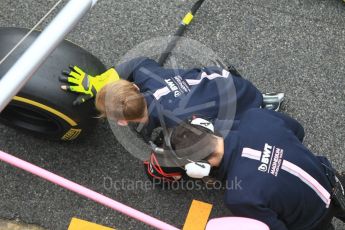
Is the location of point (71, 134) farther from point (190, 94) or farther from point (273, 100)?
point (273, 100)

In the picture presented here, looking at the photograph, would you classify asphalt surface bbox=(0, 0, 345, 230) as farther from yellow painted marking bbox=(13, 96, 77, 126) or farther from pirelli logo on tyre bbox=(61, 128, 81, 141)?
yellow painted marking bbox=(13, 96, 77, 126)

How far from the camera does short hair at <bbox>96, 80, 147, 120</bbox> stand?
153 centimetres

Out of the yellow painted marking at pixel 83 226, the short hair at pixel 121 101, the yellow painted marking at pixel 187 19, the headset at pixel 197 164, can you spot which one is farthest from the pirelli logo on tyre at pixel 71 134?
the yellow painted marking at pixel 187 19

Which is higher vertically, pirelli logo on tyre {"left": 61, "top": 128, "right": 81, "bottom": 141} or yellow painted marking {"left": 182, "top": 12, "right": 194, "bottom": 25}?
yellow painted marking {"left": 182, "top": 12, "right": 194, "bottom": 25}

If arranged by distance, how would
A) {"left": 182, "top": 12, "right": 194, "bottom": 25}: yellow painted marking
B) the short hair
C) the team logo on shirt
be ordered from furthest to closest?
{"left": 182, "top": 12, "right": 194, "bottom": 25}: yellow painted marking → the short hair → the team logo on shirt

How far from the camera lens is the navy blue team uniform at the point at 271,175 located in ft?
4.55

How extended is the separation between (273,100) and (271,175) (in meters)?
0.66

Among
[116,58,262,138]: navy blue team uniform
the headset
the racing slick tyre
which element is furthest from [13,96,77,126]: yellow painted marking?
the headset

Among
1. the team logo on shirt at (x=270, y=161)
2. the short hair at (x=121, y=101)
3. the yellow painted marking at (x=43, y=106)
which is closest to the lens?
the team logo on shirt at (x=270, y=161)

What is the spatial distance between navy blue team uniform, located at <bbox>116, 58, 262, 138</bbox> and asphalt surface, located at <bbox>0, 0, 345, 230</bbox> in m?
0.31

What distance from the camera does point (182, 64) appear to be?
209 cm

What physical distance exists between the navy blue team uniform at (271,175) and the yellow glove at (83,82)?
1.76ft

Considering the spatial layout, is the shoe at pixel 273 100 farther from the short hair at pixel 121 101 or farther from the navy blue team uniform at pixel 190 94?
the short hair at pixel 121 101

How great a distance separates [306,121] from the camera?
2033mm
